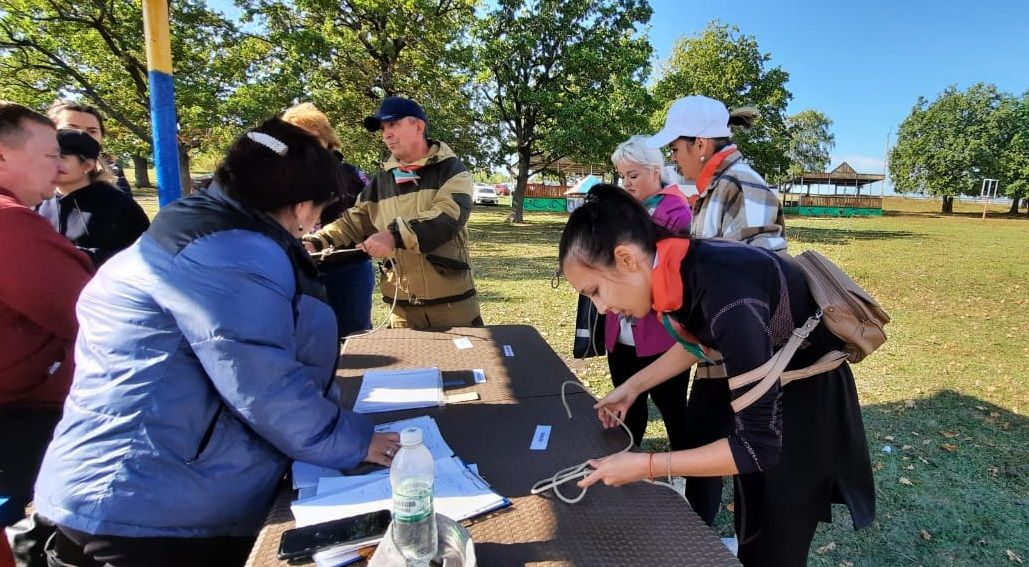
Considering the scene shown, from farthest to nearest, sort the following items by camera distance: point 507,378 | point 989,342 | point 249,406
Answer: point 989,342
point 507,378
point 249,406

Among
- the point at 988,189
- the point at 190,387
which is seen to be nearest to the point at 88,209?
the point at 190,387

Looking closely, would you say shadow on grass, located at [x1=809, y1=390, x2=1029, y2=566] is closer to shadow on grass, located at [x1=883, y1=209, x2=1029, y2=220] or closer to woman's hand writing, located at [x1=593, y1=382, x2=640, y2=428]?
woman's hand writing, located at [x1=593, y1=382, x2=640, y2=428]

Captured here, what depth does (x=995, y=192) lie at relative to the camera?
120 feet

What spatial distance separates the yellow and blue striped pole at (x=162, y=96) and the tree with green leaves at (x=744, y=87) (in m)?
22.4

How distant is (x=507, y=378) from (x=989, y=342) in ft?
21.9

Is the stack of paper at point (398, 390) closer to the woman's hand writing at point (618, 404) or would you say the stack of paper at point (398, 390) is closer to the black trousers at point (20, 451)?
the woman's hand writing at point (618, 404)

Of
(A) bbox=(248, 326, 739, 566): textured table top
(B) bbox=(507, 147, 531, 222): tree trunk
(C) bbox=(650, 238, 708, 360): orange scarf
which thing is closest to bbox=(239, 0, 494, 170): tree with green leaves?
(B) bbox=(507, 147, 531, 222): tree trunk

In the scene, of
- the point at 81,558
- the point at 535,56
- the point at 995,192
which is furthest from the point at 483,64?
the point at 995,192

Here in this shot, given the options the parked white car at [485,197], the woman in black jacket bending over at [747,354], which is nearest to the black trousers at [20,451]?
the woman in black jacket bending over at [747,354]

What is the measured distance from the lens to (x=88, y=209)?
2.67 meters

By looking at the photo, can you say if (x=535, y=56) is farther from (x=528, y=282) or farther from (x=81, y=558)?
(x=81, y=558)

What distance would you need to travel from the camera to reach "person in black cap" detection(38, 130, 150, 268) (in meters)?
2.65

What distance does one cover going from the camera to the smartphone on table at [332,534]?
1.15 meters

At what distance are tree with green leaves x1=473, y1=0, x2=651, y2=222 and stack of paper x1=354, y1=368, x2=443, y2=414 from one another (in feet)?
56.7
